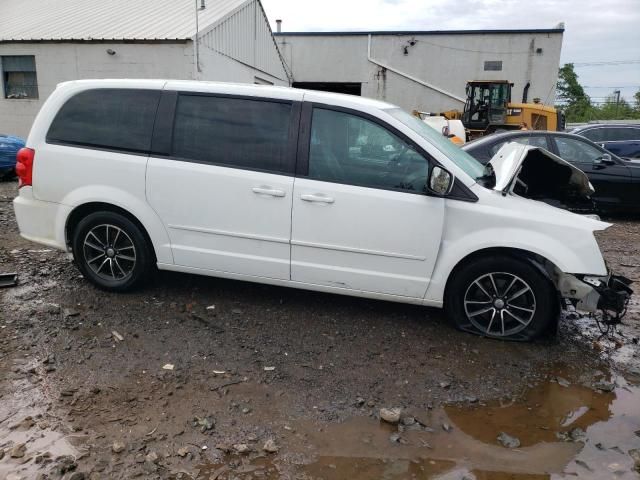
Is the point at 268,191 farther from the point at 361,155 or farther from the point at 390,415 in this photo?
the point at 390,415

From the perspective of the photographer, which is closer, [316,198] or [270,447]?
[270,447]

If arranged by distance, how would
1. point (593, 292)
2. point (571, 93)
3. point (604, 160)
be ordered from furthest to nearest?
1. point (571, 93)
2. point (604, 160)
3. point (593, 292)

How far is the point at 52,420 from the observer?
9.73ft

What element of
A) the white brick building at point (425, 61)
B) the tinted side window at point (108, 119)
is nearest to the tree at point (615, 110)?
the white brick building at point (425, 61)

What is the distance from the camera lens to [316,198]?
3.97 metres

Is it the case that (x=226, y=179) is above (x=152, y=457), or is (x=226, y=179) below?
above

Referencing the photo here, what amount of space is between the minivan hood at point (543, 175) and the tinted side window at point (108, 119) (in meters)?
3.01

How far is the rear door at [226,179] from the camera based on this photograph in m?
4.10

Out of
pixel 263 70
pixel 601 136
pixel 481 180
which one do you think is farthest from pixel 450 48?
pixel 481 180

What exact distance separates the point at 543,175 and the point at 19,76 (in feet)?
61.1

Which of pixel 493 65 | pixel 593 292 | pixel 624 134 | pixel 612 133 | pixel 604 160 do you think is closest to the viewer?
pixel 593 292

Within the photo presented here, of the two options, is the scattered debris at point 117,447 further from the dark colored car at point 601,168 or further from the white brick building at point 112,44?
the white brick building at point 112,44

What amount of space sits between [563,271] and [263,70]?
20079 mm

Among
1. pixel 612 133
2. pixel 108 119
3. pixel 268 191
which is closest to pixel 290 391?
pixel 268 191
